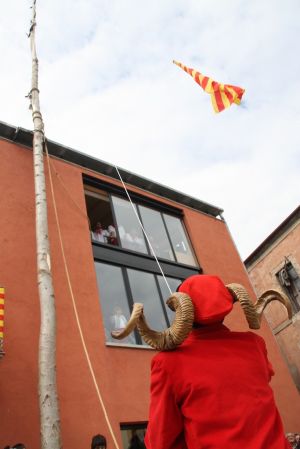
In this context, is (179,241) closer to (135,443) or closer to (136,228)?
(136,228)

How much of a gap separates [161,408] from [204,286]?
68cm

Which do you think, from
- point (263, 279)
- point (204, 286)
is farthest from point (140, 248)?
point (263, 279)

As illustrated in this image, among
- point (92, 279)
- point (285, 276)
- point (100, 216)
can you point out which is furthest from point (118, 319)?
point (285, 276)

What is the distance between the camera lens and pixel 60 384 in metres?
6.82

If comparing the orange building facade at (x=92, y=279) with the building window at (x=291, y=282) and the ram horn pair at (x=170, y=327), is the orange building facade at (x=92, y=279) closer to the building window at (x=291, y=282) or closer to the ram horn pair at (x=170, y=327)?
the ram horn pair at (x=170, y=327)

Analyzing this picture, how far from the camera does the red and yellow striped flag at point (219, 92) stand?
9227mm

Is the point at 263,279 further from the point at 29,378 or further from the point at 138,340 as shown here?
the point at 29,378

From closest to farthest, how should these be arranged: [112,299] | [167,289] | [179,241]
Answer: [112,299] → [167,289] → [179,241]

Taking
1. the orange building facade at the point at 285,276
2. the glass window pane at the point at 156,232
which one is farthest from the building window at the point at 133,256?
the orange building facade at the point at 285,276

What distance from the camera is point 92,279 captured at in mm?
8820

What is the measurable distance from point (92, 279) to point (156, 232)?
404 centimetres

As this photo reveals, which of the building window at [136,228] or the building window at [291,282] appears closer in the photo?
the building window at [136,228]

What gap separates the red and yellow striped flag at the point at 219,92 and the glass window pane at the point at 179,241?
4.76 metres

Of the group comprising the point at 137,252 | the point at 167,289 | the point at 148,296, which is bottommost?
the point at 148,296
